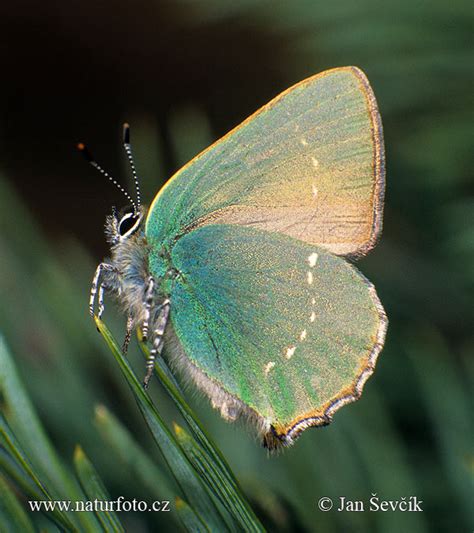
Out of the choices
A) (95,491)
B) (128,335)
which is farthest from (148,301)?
(95,491)

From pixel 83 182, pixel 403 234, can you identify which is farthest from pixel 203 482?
pixel 83 182

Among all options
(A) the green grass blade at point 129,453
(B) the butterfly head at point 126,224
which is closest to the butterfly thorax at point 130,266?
(B) the butterfly head at point 126,224

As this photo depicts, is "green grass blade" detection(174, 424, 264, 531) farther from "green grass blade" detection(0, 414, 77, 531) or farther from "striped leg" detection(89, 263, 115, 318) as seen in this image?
"striped leg" detection(89, 263, 115, 318)

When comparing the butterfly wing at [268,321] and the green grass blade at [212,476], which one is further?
the butterfly wing at [268,321]

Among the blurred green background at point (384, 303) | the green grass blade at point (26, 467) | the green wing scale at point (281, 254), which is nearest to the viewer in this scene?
the green grass blade at point (26, 467)

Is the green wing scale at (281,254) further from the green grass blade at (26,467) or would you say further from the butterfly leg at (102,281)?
the green grass blade at (26,467)

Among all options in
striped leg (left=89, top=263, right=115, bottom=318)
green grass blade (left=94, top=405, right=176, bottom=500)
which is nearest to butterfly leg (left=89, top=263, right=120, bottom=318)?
striped leg (left=89, top=263, right=115, bottom=318)
